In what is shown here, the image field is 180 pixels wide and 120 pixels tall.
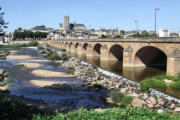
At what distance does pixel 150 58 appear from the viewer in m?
48.5

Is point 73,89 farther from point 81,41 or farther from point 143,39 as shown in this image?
point 81,41

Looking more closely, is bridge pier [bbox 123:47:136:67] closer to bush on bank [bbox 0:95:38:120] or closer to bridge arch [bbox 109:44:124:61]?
bridge arch [bbox 109:44:124:61]

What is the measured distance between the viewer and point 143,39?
1677 inches

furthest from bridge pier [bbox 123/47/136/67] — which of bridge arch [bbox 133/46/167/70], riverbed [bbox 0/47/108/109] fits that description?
riverbed [bbox 0/47/108/109]

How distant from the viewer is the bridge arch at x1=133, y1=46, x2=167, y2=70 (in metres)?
45.6

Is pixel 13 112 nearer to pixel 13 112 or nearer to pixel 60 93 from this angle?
pixel 13 112

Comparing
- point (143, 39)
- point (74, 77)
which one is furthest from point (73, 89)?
point (143, 39)

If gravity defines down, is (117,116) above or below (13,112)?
above

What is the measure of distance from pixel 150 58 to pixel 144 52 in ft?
9.94

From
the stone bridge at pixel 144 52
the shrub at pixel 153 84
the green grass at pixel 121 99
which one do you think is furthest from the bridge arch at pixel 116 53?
the green grass at pixel 121 99

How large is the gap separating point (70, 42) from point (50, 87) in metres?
76.9

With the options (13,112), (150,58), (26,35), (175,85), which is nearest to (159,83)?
(175,85)

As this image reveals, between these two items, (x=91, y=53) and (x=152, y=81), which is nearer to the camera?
(x=152, y=81)

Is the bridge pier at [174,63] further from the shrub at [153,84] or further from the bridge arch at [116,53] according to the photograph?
the bridge arch at [116,53]
